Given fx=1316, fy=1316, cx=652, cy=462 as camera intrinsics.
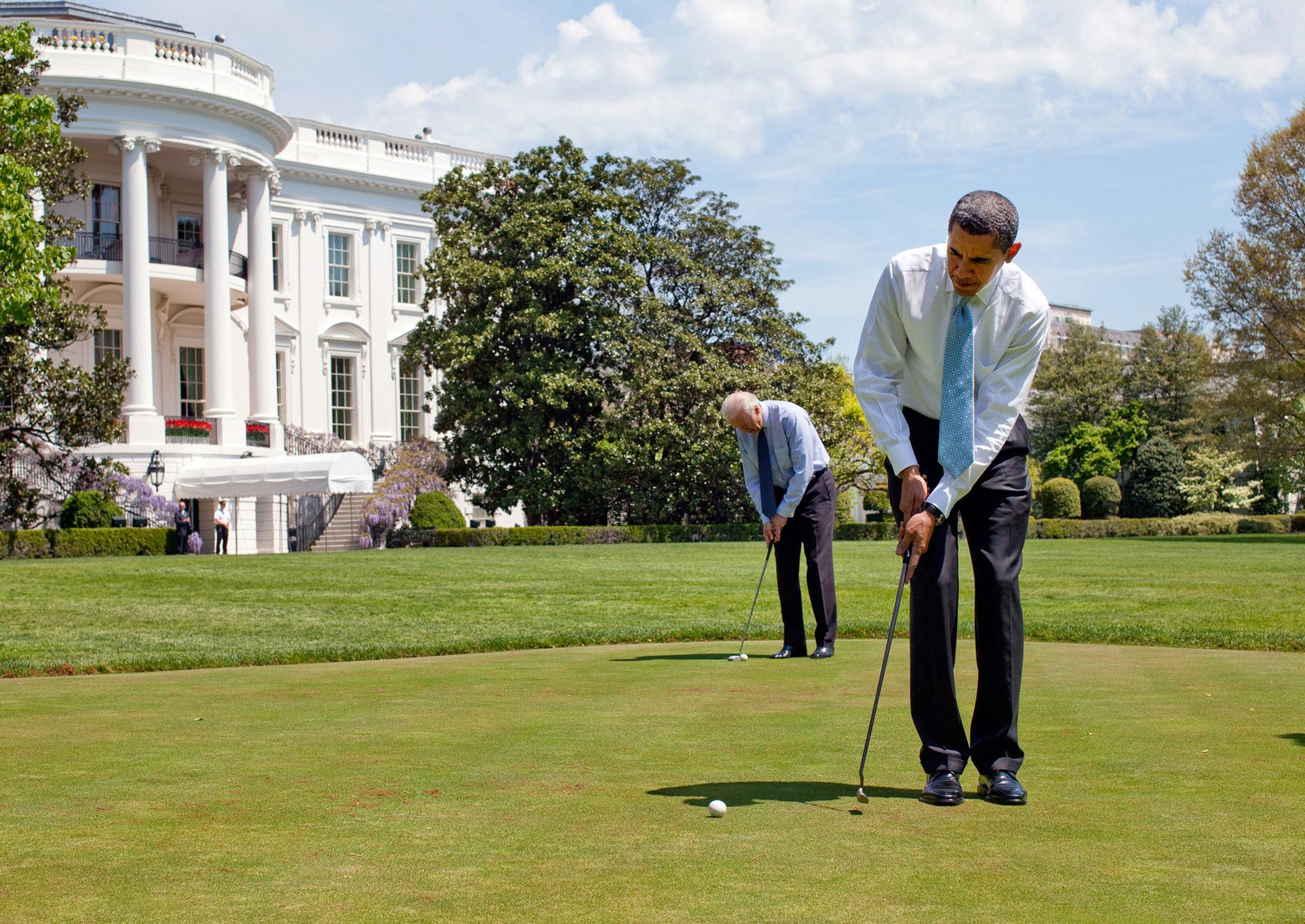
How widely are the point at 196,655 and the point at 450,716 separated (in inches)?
213

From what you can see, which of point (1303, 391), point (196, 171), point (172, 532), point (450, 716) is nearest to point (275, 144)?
point (196, 171)

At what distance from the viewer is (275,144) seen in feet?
152

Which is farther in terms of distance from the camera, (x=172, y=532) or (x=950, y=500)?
(x=172, y=532)

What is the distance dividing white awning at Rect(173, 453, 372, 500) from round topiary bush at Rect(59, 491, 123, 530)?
4.57 meters

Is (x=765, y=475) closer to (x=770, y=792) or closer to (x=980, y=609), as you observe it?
(x=980, y=609)

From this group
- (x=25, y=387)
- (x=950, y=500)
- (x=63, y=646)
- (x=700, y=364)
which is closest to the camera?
(x=950, y=500)

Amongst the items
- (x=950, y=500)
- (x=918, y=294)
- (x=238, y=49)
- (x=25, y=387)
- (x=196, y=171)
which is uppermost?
(x=238, y=49)

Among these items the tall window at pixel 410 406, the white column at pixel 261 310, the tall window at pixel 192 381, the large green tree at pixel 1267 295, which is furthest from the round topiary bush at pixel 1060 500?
the tall window at pixel 192 381

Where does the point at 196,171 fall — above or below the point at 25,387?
above

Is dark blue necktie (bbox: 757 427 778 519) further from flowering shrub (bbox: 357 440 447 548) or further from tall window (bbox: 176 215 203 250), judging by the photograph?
tall window (bbox: 176 215 203 250)

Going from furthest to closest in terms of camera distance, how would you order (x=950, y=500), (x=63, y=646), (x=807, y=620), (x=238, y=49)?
(x=238, y=49) → (x=807, y=620) → (x=63, y=646) → (x=950, y=500)

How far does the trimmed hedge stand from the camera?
32.5 m

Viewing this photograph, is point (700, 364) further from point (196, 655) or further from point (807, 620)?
point (196, 655)

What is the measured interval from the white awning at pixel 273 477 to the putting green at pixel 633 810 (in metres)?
33.1
